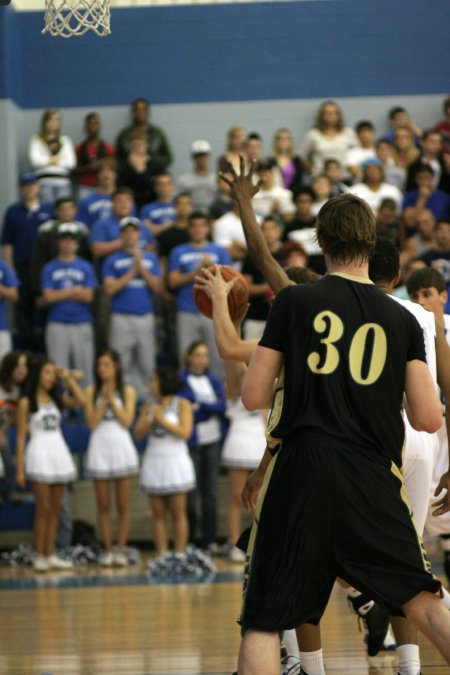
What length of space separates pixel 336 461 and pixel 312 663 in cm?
129

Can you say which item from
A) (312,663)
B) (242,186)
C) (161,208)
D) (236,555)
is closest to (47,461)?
(236,555)

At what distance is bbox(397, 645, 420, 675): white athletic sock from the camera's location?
4996mm

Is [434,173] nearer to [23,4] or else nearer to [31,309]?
[31,309]

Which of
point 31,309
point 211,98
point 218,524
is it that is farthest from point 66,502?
point 211,98

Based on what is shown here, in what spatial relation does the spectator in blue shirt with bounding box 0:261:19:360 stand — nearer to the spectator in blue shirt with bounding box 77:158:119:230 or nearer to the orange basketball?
the spectator in blue shirt with bounding box 77:158:119:230

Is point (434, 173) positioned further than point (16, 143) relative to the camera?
No

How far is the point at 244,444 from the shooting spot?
11.5 metres

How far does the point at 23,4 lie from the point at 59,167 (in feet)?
11.0

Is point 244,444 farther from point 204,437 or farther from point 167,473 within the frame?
point 167,473

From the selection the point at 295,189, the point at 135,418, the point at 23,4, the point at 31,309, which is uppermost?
the point at 23,4

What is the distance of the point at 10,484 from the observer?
12.0 m

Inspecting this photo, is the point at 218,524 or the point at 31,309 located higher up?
the point at 31,309

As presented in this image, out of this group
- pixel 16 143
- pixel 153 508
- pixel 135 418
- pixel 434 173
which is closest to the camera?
pixel 153 508

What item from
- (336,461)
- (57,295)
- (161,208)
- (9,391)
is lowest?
(9,391)
